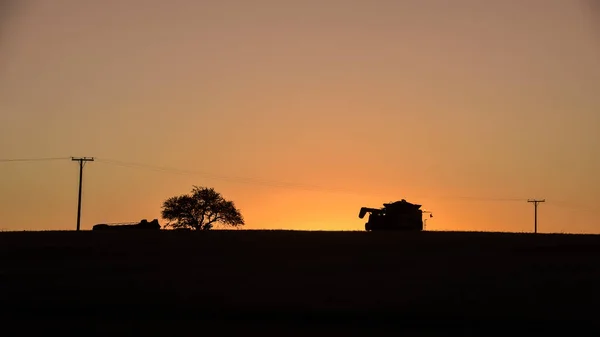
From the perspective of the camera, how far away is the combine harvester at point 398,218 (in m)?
75.9

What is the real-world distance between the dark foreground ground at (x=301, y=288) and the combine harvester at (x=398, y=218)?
22.7 m

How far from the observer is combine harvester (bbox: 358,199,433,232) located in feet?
249

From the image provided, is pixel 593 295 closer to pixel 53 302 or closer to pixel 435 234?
pixel 53 302

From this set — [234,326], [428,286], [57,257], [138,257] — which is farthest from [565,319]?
[57,257]

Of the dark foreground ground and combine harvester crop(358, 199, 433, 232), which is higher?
combine harvester crop(358, 199, 433, 232)

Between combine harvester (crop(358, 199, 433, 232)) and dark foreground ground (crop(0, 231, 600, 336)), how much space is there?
22666 mm

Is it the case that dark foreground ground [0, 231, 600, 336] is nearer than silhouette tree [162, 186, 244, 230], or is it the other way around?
dark foreground ground [0, 231, 600, 336]

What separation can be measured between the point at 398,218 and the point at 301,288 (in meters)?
43.7

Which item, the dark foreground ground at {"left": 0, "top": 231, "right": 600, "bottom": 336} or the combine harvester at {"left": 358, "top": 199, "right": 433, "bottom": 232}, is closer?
the dark foreground ground at {"left": 0, "top": 231, "right": 600, "bottom": 336}

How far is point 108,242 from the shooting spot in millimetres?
53938

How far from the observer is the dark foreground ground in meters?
26.4

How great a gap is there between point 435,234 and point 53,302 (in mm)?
36757

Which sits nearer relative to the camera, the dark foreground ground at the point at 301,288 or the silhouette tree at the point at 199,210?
the dark foreground ground at the point at 301,288

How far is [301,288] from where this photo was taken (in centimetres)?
3309
